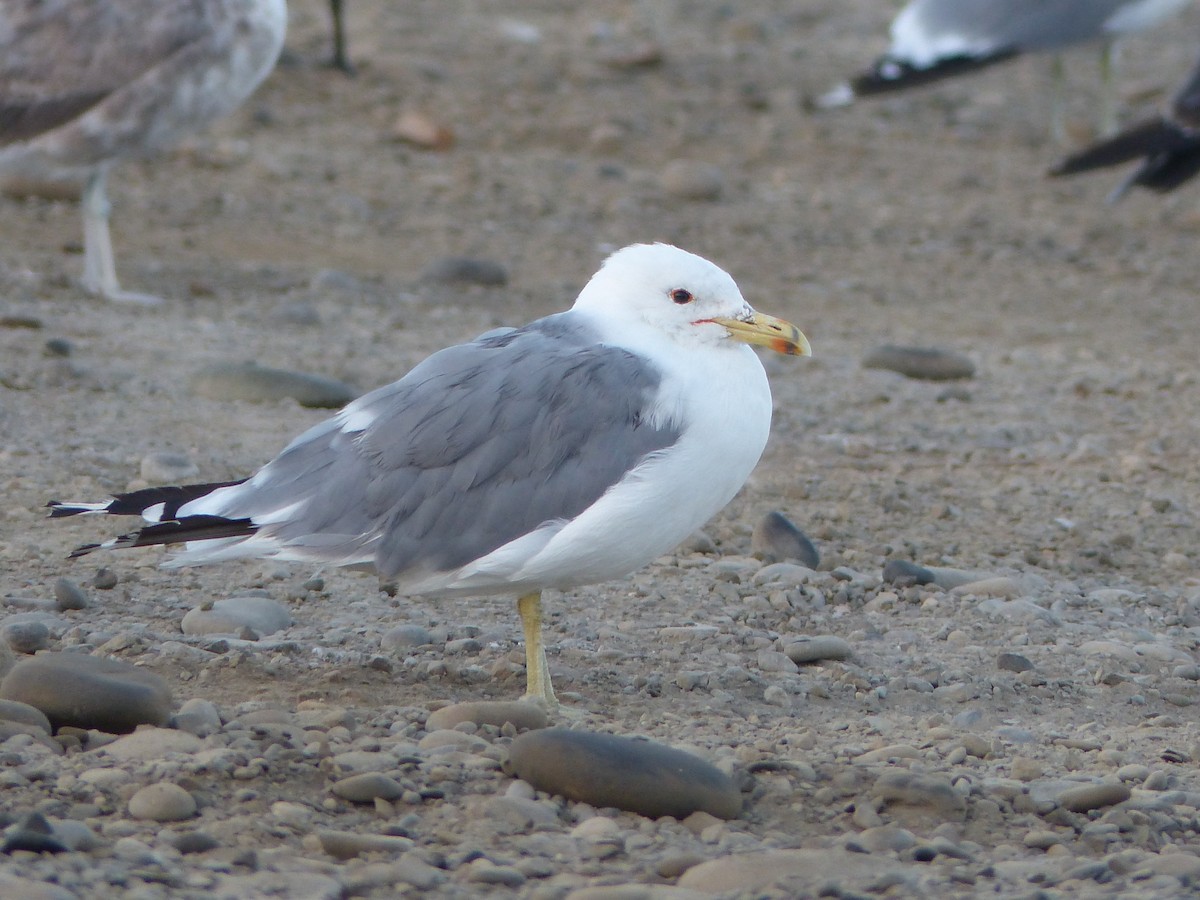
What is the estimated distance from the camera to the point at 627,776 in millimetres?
3018

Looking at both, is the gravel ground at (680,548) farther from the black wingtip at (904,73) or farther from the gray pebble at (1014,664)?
the black wingtip at (904,73)

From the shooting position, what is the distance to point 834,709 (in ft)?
12.2

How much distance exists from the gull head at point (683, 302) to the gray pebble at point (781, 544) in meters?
1.12

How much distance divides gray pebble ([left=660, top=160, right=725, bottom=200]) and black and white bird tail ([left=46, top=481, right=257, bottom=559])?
577 centimetres

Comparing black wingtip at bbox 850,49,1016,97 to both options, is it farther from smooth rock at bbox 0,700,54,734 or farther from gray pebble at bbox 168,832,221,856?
gray pebble at bbox 168,832,221,856

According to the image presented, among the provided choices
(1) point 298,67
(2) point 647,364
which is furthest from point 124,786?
(1) point 298,67

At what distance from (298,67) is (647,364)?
25.7ft

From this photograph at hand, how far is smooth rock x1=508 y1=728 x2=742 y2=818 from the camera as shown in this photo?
3.01 m

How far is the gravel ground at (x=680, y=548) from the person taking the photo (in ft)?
9.53

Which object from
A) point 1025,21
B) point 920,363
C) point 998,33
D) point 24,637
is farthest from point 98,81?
point 1025,21

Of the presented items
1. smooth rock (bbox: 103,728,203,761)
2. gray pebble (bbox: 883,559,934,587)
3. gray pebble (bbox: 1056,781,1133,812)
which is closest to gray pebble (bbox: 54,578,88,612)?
smooth rock (bbox: 103,728,203,761)

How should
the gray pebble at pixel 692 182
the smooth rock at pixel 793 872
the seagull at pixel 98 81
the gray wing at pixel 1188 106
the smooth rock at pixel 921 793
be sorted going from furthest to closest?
the gray pebble at pixel 692 182, the gray wing at pixel 1188 106, the seagull at pixel 98 81, the smooth rock at pixel 921 793, the smooth rock at pixel 793 872

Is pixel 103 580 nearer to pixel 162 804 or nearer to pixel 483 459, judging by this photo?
pixel 483 459

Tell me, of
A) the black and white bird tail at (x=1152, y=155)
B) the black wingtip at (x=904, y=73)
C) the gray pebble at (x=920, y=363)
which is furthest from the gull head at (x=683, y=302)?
the black wingtip at (x=904, y=73)
